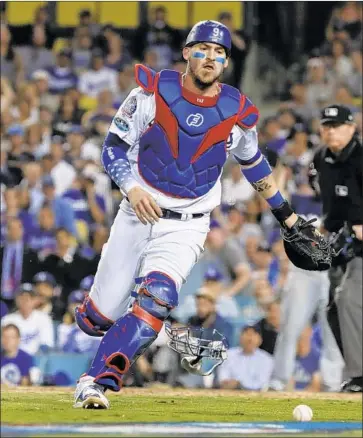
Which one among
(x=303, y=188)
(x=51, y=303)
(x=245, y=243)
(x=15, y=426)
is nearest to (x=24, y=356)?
(x=51, y=303)

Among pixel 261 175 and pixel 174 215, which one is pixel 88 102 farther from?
pixel 174 215

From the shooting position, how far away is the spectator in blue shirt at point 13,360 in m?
11.7

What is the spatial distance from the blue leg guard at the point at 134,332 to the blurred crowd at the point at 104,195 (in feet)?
15.2

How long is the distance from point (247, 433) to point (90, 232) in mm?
8338

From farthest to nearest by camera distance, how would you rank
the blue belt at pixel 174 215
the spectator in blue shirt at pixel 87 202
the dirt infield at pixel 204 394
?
the spectator in blue shirt at pixel 87 202 → the dirt infield at pixel 204 394 → the blue belt at pixel 174 215

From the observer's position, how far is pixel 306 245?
8414 mm

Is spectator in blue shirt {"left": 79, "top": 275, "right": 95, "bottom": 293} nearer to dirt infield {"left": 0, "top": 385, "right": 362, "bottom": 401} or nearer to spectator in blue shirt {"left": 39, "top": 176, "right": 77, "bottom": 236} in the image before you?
spectator in blue shirt {"left": 39, "top": 176, "right": 77, "bottom": 236}

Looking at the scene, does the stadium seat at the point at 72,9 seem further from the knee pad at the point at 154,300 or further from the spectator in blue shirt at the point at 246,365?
the knee pad at the point at 154,300

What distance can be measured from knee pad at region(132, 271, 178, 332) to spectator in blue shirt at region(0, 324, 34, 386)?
4.63 m

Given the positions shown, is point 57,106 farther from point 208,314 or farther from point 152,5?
point 208,314

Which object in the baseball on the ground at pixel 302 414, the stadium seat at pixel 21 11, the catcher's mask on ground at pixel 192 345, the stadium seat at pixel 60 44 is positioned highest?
the stadium seat at pixel 21 11

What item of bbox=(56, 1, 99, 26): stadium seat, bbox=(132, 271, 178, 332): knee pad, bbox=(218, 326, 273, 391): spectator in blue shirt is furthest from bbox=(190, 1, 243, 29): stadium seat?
bbox=(132, 271, 178, 332): knee pad

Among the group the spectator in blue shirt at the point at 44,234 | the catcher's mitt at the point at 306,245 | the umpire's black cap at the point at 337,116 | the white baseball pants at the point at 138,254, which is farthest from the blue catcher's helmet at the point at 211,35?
the spectator in blue shirt at the point at 44,234

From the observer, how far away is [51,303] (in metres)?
12.8
